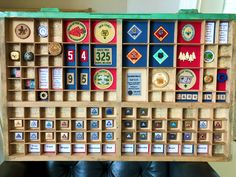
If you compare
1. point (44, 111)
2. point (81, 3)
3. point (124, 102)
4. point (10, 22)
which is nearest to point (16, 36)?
point (10, 22)

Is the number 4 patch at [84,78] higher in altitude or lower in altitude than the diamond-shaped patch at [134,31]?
lower

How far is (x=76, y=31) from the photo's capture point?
82cm

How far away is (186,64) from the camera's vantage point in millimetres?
835

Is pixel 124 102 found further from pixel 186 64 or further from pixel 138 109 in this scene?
pixel 186 64

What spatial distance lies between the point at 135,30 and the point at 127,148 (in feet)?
1.34

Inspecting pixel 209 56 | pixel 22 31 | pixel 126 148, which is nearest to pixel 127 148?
pixel 126 148

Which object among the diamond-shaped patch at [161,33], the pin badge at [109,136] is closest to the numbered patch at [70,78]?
the pin badge at [109,136]

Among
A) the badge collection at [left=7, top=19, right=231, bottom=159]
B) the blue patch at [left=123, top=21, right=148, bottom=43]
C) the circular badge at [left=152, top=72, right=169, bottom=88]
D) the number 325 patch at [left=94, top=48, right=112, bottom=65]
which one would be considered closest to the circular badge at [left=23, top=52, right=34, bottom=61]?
the badge collection at [left=7, top=19, right=231, bottom=159]

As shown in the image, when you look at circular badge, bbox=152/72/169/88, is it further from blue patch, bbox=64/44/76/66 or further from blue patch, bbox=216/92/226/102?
blue patch, bbox=64/44/76/66

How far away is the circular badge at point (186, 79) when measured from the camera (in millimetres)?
835

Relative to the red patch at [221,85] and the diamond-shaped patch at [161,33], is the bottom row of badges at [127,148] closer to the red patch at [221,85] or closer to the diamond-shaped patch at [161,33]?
the red patch at [221,85]

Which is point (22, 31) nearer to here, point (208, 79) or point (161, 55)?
point (161, 55)

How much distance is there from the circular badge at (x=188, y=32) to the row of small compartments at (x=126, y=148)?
0.37 metres

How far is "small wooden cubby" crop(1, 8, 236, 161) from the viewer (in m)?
0.82
